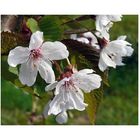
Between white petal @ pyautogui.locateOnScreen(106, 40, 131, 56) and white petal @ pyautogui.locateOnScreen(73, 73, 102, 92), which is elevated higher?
white petal @ pyautogui.locateOnScreen(106, 40, 131, 56)

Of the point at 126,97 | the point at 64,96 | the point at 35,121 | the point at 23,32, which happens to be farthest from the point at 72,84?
the point at 126,97

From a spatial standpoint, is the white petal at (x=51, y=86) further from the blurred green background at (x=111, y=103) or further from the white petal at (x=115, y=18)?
the blurred green background at (x=111, y=103)

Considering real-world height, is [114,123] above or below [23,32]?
below

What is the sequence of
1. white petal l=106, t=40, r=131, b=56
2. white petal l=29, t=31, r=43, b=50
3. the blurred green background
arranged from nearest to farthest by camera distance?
white petal l=29, t=31, r=43, b=50 < white petal l=106, t=40, r=131, b=56 < the blurred green background

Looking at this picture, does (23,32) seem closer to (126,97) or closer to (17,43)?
(17,43)

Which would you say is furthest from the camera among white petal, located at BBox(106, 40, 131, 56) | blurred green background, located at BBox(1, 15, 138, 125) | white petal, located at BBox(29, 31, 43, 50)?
blurred green background, located at BBox(1, 15, 138, 125)

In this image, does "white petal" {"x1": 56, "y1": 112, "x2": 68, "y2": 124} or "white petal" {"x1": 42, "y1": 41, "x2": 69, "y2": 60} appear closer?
"white petal" {"x1": 42, "y1": 41, "x2": 69, "y2": 60}

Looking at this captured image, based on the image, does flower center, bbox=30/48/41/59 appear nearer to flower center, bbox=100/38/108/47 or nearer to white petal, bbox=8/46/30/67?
white petal, bbox=8/46/30/67

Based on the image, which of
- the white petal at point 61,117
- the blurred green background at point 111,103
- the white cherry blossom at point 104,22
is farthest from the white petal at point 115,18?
the blurred green background at point 111,103

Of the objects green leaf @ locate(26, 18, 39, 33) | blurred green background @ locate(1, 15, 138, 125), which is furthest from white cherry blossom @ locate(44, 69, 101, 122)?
blurred green background @ locate(1, 15, 138, 125)
